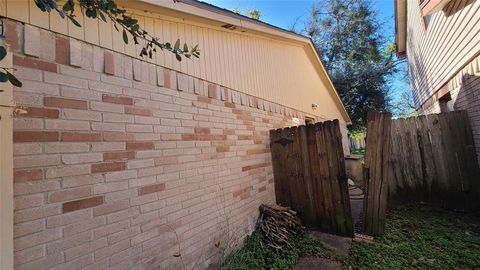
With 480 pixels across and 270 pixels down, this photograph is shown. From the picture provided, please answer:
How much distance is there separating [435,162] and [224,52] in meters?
4.47

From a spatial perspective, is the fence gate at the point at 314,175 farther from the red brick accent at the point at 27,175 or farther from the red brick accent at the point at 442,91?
the red brick accent at the point at 442,91

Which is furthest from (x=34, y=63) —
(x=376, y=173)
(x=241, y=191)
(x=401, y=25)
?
(x=401, y=25)

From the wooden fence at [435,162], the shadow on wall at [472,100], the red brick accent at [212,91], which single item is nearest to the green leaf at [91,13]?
the red brick accent at [212,91]

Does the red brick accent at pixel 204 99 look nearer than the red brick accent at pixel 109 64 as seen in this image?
No

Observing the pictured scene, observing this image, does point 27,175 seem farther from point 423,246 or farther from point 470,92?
point 470,92

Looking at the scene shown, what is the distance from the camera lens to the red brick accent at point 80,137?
187 centimetres

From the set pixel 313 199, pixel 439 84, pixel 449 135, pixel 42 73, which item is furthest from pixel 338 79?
pixel 42 73

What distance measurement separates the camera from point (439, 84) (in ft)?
20.9

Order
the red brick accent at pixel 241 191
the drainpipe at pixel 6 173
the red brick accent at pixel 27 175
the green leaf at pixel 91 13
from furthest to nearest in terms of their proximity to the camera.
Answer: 1. the red brick accent at pixel 241 191
2. the red brick accent at pixel 27 175
3. the drainpipe at pixel 6 173
4. the green leaf at pixel 91 13

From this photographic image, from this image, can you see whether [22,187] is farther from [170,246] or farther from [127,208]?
[170,246]

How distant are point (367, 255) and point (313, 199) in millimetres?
1092

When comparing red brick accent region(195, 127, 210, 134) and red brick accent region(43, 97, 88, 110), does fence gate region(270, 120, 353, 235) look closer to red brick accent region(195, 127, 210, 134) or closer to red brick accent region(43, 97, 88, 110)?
red brick accent region(195, 127, 210, 134)

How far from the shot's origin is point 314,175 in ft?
13.5

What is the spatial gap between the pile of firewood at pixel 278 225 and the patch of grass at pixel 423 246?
0.82m
